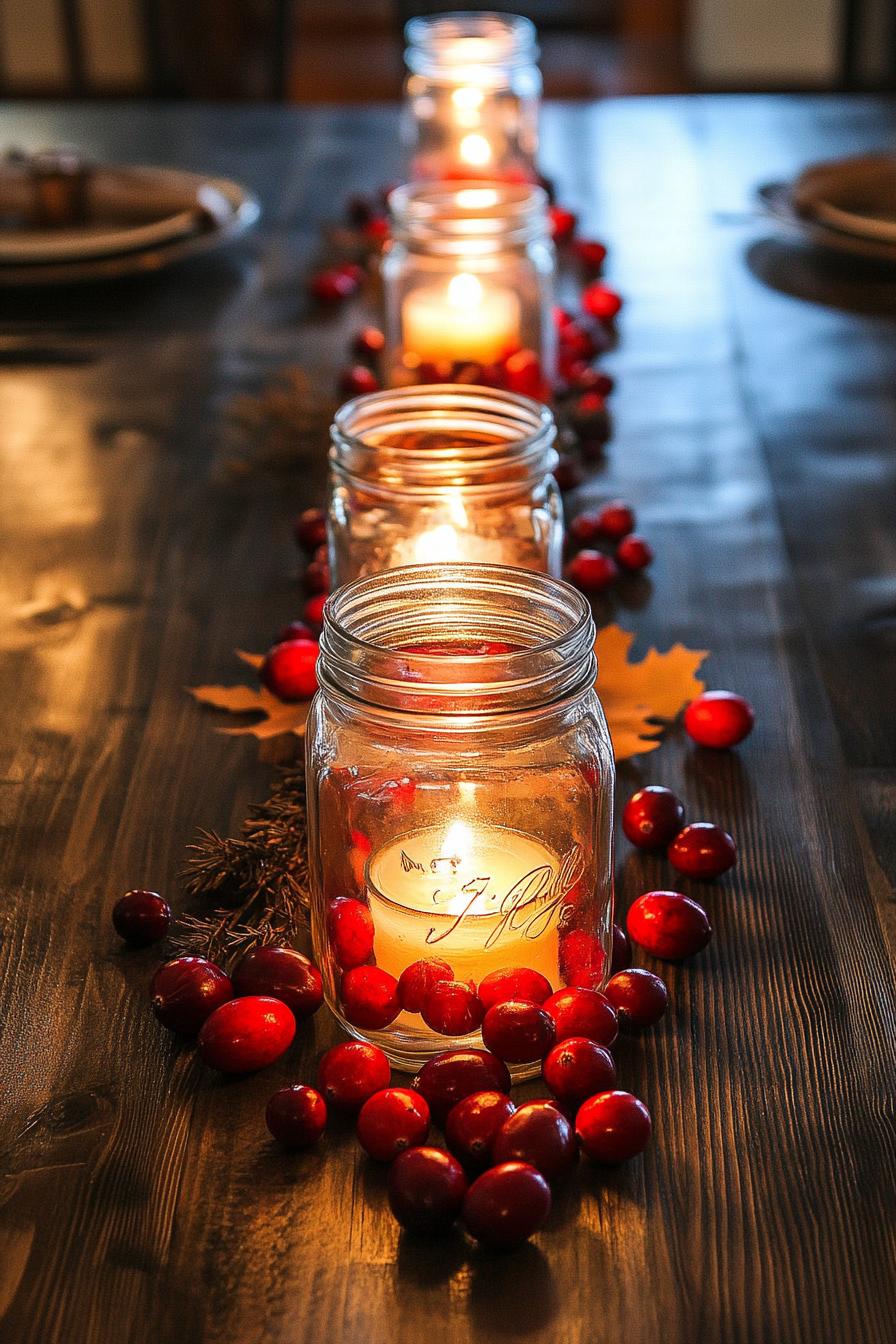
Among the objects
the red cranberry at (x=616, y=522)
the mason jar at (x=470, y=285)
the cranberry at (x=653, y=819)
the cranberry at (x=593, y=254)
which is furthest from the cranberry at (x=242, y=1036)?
the cranberry at (x=593, y=254)

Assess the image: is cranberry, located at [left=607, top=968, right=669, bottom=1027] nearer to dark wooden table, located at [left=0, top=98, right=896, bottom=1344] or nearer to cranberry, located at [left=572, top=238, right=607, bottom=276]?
dark wooden table, located at [left=0, top=98, right=896, bottom=1344]

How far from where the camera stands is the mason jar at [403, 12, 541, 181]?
196 centimetres

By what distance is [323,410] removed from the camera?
1376mm

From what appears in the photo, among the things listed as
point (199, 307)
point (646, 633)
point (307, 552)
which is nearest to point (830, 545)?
point (646, 633)

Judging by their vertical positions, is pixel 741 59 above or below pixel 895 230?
below

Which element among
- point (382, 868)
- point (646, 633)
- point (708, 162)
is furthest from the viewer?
point (708, 162)

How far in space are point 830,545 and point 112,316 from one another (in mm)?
921

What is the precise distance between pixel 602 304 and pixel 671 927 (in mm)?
1092

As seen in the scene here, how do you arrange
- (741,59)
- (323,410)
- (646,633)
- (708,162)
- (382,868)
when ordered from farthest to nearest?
1. (741,59)
2. (708,162)
3. (323,410)
4. (646,633)
5. (382,868)

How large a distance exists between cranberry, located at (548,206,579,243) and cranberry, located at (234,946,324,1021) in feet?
4.61

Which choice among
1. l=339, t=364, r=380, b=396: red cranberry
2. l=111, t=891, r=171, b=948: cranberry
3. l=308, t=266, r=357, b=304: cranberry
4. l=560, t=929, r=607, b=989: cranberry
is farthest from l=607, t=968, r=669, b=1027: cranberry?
l=308, t=266, r=357, b=304: cranberry

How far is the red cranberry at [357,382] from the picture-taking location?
146 cm

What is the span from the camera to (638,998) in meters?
0.66

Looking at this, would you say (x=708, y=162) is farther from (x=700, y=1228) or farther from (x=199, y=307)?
(x=700, y=1228)
